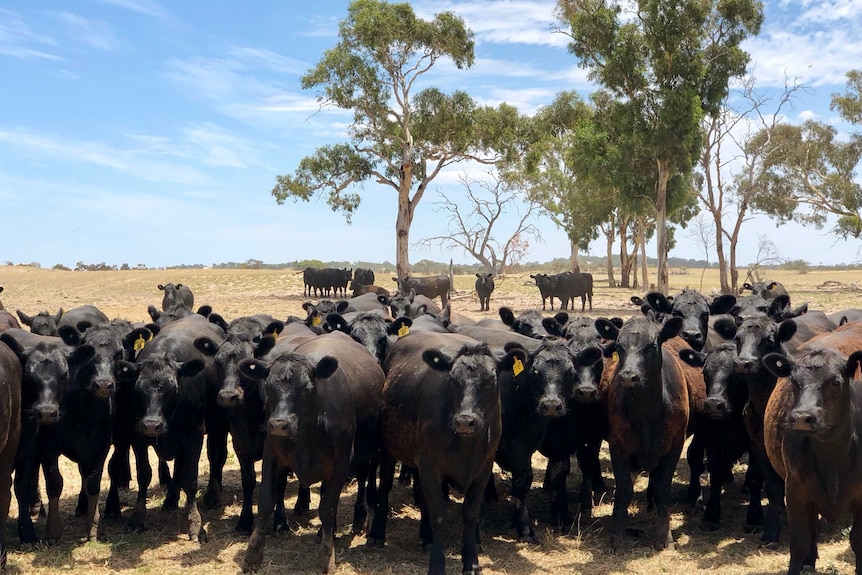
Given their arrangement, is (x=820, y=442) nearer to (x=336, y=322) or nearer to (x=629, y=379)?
(x=629, y=379)

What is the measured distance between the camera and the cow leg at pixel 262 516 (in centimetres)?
645

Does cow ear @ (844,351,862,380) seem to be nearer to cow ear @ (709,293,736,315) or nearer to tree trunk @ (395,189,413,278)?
cow ear @ (709,293,736,315)

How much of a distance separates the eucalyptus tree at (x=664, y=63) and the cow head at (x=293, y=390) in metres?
25.2

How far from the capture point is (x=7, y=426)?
6254 millimetres

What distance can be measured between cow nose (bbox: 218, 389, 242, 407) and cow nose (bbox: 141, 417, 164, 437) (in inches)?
22.2

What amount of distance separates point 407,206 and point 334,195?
386cm

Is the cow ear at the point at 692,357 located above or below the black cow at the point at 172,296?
below

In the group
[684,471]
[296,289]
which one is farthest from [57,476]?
[296,289]

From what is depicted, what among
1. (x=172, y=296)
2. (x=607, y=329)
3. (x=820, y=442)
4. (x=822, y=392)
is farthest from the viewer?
(x=172, y=296)

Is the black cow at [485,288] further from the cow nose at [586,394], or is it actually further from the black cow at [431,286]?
the cow nose at [586,394]

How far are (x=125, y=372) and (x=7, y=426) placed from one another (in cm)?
141

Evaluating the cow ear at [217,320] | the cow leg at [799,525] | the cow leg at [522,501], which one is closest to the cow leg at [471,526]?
the cow leg at [522,501]

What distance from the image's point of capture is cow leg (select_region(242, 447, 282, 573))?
645 centimetres

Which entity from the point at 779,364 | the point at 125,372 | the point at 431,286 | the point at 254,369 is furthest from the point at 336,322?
the point at 431,286
